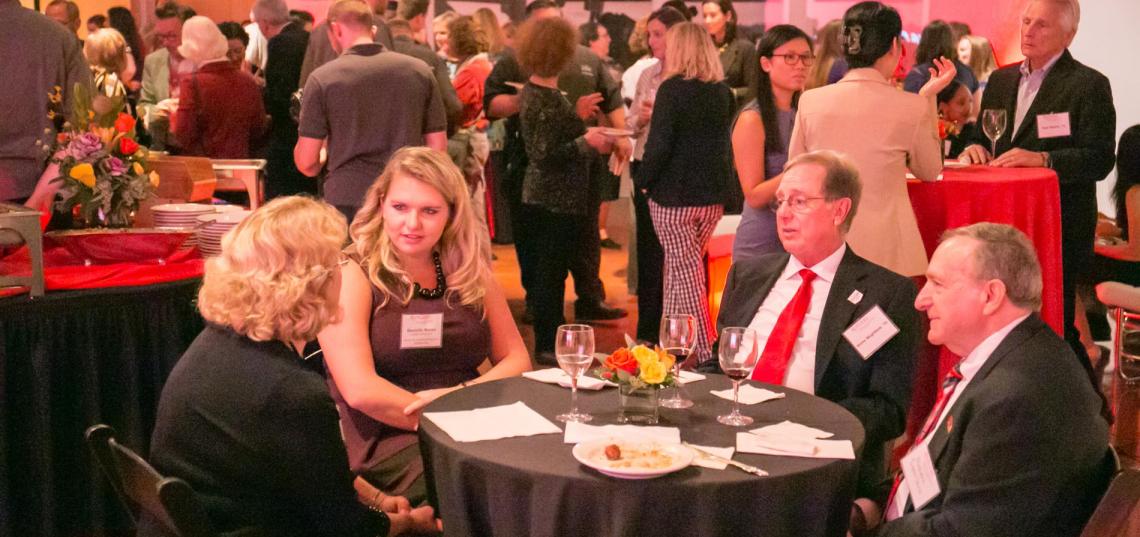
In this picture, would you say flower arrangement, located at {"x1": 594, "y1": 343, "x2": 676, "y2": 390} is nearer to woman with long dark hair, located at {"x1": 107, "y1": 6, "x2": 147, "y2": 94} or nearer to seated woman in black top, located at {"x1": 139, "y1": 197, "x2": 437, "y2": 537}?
seated woman in black top, located at {"x1": 139, "y1": 197, "x2": 437, "y2": 537}

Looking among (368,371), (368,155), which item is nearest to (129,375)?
(368,371)

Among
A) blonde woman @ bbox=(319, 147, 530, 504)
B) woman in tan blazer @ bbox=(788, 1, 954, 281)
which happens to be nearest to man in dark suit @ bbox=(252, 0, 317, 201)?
woman in tan blazer @ bbox=(788, 1, 954, 281)

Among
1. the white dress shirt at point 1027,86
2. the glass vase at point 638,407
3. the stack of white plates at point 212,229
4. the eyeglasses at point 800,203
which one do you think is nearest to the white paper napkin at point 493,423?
the glass vase at point 638,407

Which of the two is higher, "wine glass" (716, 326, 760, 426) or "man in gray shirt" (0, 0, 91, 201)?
"man in gray shirt" (0, 0, 91, 201)

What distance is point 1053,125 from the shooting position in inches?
185

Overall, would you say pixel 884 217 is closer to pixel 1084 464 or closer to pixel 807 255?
pixel 807 255

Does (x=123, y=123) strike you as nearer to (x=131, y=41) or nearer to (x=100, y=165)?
(x=100, y=165)

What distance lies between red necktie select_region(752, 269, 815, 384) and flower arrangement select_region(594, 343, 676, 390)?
59 cm

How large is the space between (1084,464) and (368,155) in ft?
11.0

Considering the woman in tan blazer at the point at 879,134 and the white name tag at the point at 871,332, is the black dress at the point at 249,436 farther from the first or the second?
the woman in tan blazer at the point at 879,134

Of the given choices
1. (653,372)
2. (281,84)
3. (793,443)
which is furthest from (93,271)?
(281,84)

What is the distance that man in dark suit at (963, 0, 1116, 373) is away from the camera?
15.2 feet

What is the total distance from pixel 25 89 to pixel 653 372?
2565 millimetres

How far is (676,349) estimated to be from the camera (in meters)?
2.54
